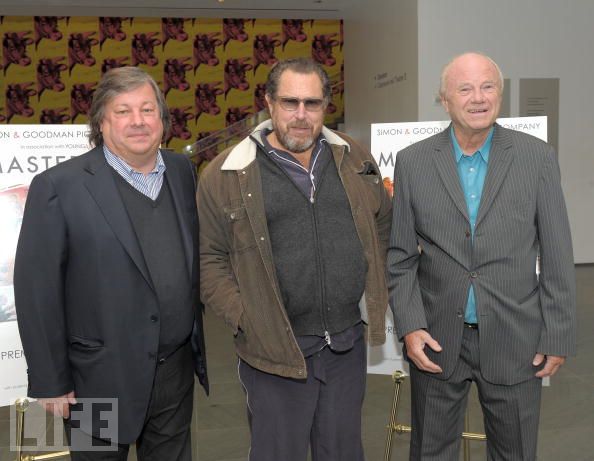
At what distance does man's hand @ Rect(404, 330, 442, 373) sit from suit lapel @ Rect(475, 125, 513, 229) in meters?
0.41

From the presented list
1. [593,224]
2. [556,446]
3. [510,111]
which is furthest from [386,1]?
[556,446]

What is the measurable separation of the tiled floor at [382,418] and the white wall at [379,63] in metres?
4.26

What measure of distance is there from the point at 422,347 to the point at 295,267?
497mm

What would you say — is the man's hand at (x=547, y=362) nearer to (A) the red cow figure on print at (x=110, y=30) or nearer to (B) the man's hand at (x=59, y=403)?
(B) the man's hand at (x=59, y=403)

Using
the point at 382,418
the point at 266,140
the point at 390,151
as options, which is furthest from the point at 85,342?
the point at 382,418

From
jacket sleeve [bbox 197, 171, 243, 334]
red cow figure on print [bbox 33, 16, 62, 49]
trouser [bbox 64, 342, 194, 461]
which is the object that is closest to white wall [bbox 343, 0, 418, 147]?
red cow figure on print [bbox 33, 16, 62, 49]

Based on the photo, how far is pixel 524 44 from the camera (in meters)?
7.71

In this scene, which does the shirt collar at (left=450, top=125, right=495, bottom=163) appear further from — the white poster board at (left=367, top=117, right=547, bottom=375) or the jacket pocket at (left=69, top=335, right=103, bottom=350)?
the jacket pocket at (left=69, top=335, right=103, bottom=350)

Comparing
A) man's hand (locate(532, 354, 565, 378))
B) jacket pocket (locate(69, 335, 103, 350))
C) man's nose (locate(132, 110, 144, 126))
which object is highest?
man's nose (locate(132, 110, 144, 126))

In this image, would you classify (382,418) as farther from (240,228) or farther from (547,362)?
(240,228)

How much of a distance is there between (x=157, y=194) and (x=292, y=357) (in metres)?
0.69

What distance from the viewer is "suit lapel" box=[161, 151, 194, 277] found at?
2.10 metres

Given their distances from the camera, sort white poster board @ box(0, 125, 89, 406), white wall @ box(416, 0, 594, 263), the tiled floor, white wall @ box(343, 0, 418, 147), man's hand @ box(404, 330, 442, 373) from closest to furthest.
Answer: man's hand @ box(404, 330, 442, 373), white poster board @ box(0, 125, 89, 406), the tiled floor, white wall @ box(416, 0, 594, 263), white wall @ box(343, 0, 418, 147)

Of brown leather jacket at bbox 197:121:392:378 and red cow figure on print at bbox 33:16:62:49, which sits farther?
red cow figure on print at bbox 33:16:62:49
